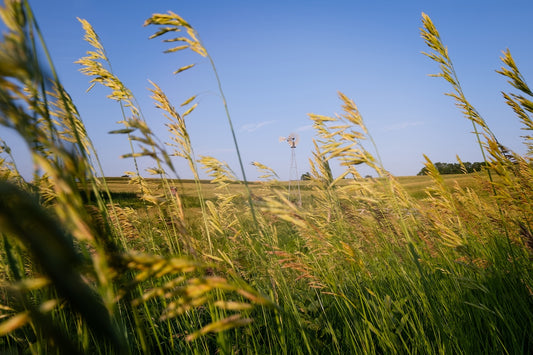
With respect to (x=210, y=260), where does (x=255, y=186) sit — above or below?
above

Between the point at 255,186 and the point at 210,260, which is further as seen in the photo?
the point at 255,186

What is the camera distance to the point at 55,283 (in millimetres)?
381

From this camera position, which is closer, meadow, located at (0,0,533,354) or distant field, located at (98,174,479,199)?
meadow, located at (0,0,533,354)

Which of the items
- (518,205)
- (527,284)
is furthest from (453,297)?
(518,205)

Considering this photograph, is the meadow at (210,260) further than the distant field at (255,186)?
No

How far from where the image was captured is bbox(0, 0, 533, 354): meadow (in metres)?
0.49

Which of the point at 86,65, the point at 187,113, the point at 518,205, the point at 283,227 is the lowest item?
the point at 283,227

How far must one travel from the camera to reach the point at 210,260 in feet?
7.20

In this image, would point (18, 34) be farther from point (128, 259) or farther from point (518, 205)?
point (518, 205)

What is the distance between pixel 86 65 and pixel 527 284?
144 inches

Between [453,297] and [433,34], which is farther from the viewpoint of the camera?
[433,34]

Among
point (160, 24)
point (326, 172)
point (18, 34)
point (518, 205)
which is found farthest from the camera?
point (326, 172)

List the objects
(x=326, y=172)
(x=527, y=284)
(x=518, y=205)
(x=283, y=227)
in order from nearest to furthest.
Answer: (x=527, y=284) → (x=518, y=205) → (x=326, y=172) → (x=283, y=227)

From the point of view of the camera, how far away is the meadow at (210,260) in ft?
1.60
